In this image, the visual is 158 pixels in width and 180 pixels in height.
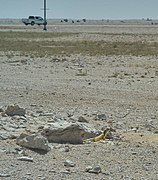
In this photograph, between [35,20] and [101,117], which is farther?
[35,20]

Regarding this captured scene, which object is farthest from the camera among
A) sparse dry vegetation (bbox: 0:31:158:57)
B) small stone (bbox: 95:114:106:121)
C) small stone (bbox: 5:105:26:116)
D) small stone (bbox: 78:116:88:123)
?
sparse dry vegetation (bbox: 0:31:158:57)

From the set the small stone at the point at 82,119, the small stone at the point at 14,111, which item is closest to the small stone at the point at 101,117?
the small stone at the point at 82,119

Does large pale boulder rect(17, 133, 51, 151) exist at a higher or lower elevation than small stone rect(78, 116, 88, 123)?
higher

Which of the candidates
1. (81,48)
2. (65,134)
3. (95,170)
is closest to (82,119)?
(65,134)

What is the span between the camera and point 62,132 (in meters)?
8.19

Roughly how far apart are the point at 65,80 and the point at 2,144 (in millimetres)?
9834

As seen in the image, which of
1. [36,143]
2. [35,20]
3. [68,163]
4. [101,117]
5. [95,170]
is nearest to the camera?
[95,170]

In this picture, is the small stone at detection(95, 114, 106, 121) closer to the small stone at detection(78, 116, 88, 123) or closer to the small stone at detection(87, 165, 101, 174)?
the small stone at detection(78, 116, 88, 123)

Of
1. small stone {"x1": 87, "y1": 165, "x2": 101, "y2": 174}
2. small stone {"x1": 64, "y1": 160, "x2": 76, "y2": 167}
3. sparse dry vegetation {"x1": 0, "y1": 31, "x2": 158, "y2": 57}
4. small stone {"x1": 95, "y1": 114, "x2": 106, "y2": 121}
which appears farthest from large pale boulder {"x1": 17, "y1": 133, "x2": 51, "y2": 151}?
sparse dry vegetation {"x1": 0, "y1": 31, "x2": 158, "y2": 57}

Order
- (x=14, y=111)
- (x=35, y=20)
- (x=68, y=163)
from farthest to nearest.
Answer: (x=35, y=20)
(x=14, y=111)
(x=68, y=163)

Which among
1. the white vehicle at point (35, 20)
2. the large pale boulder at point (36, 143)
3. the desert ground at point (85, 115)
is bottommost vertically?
the white vehicle at point (35, 20)

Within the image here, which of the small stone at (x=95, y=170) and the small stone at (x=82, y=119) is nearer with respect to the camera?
the small stone at (x=95, y=170)

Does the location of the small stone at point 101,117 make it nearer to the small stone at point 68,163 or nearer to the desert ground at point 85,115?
the desert ground at point 85,115

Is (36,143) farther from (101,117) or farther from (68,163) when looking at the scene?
(101,117)
